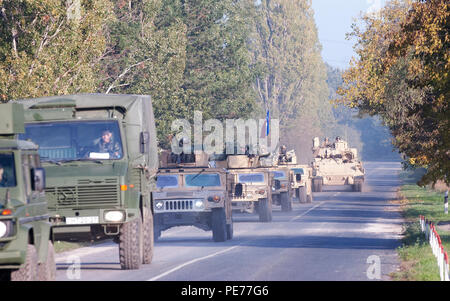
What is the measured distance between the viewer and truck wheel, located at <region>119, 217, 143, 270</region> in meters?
16.2

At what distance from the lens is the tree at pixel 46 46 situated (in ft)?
80.4

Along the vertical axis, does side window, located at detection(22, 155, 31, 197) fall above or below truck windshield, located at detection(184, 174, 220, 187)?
above

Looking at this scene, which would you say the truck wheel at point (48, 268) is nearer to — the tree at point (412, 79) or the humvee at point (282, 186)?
the tree at point (412, 79)

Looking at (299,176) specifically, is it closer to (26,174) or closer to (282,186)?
(282,186)

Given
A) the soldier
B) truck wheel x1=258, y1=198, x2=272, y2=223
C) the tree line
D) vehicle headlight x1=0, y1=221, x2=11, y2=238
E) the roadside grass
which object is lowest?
the roadside grass

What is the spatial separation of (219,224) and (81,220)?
7987mm

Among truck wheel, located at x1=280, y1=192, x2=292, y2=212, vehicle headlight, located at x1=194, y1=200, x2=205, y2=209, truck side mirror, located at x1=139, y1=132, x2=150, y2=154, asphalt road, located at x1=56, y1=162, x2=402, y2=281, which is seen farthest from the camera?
truck wheel, located at x1=280, y1=192, x2=292, y2=212

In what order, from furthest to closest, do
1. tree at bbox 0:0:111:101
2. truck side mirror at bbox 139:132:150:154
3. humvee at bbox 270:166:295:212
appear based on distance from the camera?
humvee at bbox 270:166:295:212, tree at bbox 0:0:111:101, truck side mirror at bbox 139:132:150:154

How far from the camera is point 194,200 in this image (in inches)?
915

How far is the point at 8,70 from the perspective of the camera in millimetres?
24891

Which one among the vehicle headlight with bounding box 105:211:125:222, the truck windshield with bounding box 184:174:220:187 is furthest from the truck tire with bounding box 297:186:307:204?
the vehicle headlight with bounding box 105:211:125:222

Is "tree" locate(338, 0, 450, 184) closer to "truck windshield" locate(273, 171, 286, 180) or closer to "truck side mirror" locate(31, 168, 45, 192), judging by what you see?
"truck windshield" locate(273, 171, 286, 180)

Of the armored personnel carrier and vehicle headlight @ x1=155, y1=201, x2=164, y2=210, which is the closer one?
vehicle headlight @ x1=155, y1=201, x2=164, y2=210

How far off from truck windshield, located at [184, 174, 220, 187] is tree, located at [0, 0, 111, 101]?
4517 mm
